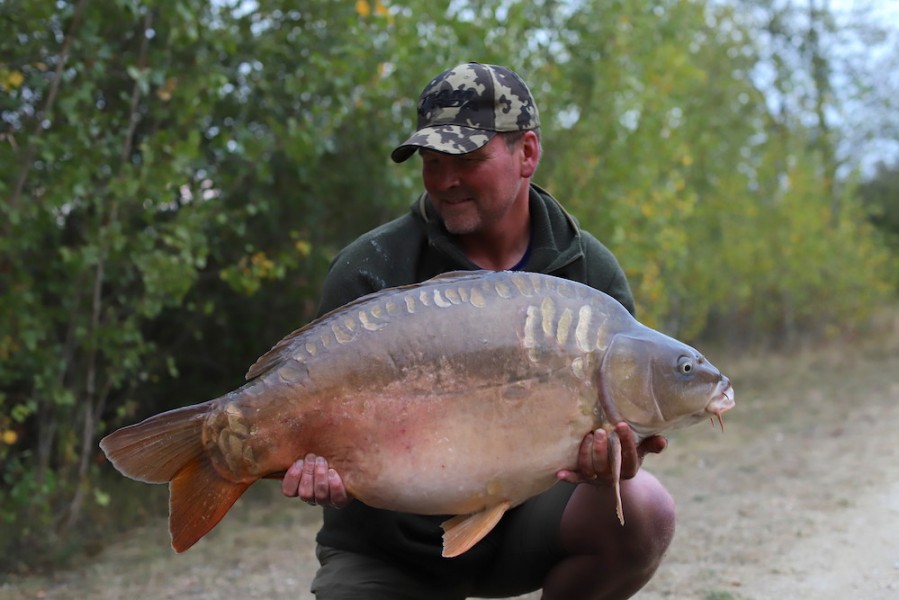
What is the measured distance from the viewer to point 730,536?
14.7ft

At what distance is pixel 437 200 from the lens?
2488 mm

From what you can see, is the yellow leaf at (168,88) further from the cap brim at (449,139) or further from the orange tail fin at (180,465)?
the orange tail fin at (180,465)

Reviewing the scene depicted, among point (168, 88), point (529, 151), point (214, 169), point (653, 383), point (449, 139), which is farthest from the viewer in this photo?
point (214, 169)

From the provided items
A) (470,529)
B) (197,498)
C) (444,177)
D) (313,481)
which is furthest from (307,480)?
(444,177)

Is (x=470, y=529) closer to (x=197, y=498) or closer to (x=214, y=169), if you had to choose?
(x=197, y=498)

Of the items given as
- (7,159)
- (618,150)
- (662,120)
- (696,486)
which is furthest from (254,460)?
(662,120)

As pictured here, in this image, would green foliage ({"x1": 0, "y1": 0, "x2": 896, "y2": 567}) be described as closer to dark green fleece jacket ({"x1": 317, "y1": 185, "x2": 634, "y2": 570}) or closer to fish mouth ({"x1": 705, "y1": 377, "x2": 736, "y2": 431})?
dark green fleece jacket ({"x1": 317, "y1": 185, "x2": 634, "y2": 570})

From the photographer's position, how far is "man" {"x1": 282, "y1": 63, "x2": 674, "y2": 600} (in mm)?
2412

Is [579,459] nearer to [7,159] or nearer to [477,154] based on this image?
[477,154]

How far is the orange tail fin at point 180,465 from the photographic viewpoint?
1992 millimetres

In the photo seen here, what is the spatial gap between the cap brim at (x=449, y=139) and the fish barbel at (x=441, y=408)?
426mm

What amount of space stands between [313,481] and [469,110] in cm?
94

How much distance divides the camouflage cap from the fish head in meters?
0.64

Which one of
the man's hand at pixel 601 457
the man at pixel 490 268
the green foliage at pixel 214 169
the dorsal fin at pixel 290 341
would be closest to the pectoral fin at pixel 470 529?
the man's hand at pixel 601 457
